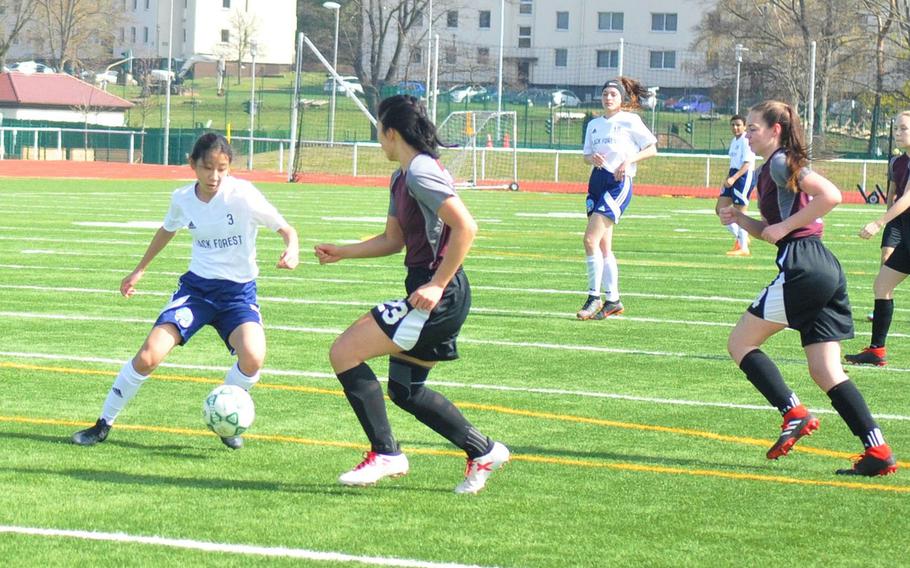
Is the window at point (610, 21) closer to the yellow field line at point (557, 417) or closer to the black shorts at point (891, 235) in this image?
the black shorts at point (891, 235)

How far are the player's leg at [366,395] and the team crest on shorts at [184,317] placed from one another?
53.3 inches

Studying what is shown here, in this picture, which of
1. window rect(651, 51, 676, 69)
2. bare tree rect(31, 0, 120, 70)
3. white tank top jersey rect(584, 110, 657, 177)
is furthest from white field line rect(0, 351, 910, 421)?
bare tree rect(31, 0, 120, 70)

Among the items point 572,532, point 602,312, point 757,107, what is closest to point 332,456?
point 572,532

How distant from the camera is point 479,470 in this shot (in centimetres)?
641

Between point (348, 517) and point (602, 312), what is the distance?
25.3ft

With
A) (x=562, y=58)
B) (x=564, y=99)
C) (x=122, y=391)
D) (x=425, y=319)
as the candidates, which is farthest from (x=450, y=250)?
(x=562, y=58)

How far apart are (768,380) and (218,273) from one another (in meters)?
2.91

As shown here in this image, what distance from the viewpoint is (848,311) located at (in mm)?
7223

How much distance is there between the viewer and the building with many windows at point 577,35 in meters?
89.7

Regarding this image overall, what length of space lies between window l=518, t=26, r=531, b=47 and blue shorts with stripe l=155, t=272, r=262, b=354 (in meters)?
89.4

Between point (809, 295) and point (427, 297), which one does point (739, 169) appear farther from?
point (427, 297)

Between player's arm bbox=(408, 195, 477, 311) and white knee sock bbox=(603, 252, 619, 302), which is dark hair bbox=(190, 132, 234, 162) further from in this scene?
white knee sock bbox=(603, 252, 619, 302)

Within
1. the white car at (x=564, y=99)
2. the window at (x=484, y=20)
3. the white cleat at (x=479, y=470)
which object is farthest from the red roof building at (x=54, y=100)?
the white cleat at (x=479, y=470)

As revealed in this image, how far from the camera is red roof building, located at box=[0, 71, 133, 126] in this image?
75.4 m
